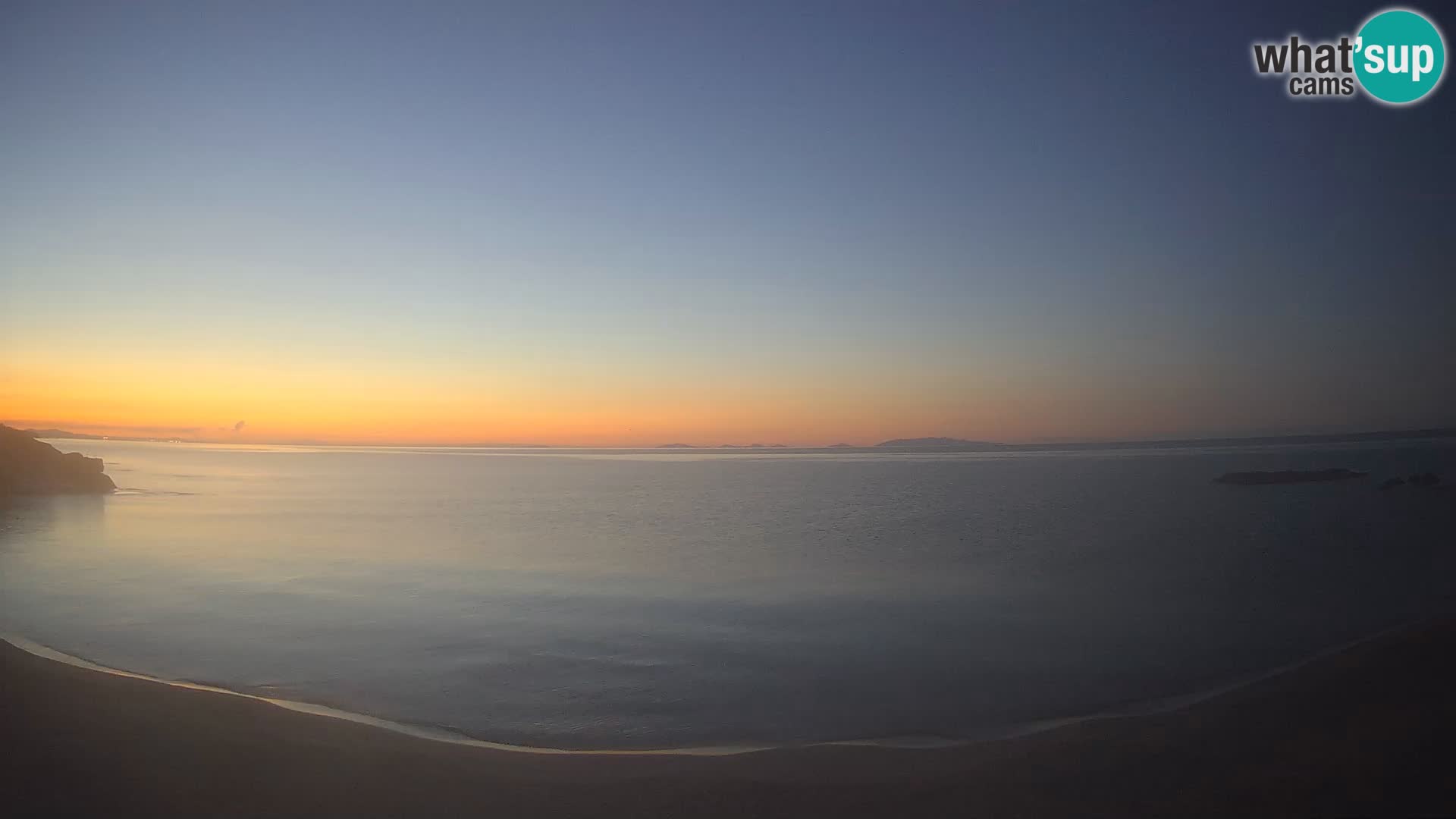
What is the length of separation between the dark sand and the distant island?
45579 mm

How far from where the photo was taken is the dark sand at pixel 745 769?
663 centimetres

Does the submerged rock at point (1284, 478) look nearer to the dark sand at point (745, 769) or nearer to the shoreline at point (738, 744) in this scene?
the shoreline at point (738, 744)

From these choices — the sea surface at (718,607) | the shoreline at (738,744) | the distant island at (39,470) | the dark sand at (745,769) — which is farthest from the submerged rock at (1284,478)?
the distant island at (39,470)

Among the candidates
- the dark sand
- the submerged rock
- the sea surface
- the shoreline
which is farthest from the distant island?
the submerged rock

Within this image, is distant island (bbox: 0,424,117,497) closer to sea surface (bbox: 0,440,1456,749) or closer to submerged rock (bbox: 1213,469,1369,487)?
sea surface (bbox: 0,440,1456,749)

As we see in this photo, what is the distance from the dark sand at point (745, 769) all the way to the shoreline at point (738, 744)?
0.92ft

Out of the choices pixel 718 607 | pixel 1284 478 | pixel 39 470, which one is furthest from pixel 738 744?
pixel 1284 478

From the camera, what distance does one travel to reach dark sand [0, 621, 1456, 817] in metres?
6.63

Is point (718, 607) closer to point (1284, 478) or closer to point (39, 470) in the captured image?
point (39, 470)

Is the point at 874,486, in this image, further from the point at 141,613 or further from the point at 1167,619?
the point at 141,613

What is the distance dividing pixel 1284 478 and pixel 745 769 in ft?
237

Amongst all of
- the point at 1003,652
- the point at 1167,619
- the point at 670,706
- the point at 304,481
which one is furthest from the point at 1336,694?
the point at 304,481

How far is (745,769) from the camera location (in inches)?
312

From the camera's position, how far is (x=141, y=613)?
51.7 ft
